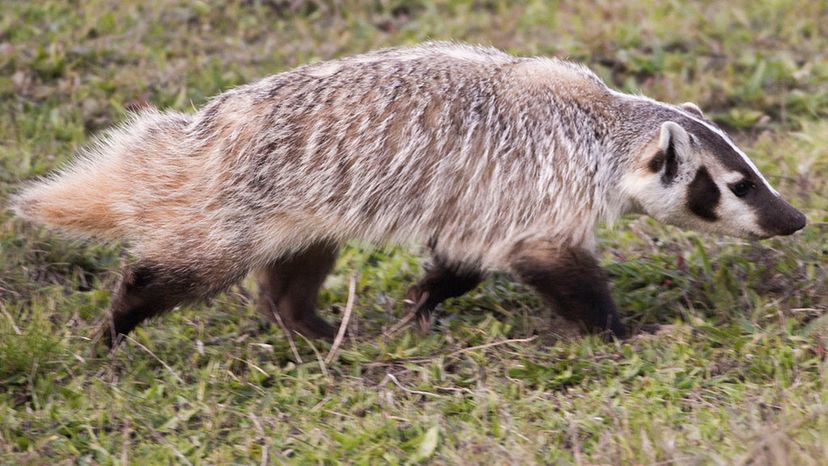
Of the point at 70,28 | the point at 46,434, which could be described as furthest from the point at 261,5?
the point at 46,434

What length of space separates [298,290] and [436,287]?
2.14ft

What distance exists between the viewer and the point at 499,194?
4863mm

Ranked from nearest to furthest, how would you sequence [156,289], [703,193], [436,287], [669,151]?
[156,289] → [669,151] → [703,193] → [436,287]

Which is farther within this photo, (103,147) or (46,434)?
(103,147)

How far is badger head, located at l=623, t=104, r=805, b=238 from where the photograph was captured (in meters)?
4.91

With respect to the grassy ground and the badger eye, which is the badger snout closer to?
the badger eye

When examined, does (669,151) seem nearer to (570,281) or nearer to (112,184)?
(570,281)

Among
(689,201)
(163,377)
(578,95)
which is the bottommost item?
(163,377)

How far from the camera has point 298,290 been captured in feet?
17.6

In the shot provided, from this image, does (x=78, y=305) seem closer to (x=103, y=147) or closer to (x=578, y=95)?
(x=103, y=147)

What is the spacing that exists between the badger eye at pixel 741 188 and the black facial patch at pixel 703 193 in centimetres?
7

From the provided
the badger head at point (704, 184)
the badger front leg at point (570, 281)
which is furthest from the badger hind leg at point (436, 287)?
the badger head at point (704, 184)

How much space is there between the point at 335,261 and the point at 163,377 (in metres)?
1.13

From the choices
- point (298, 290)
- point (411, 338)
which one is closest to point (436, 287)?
point (411, 338)
